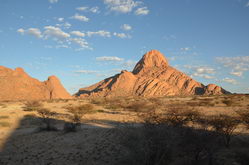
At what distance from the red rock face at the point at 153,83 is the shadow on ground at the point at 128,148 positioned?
80.1 m

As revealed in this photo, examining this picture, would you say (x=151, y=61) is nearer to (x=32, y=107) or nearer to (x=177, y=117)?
(x=32, y=107)

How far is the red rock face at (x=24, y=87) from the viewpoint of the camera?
67.8 meters

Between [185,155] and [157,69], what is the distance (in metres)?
115

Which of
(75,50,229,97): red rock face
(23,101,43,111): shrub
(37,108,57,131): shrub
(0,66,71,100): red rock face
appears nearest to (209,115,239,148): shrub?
(37,108,57,131): shrub

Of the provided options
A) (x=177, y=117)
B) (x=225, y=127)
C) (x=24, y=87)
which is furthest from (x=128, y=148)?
(x=24, y=87)

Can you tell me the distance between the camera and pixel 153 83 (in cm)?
9906

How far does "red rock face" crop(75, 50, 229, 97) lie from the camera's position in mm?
97062

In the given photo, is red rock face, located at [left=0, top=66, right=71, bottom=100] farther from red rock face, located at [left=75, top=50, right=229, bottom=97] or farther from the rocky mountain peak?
the rocky mountain peak

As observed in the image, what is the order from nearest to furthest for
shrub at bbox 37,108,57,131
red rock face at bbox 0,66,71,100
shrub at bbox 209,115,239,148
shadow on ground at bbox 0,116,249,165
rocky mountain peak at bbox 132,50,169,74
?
shadow on ground at bbox 0,116,249,165, shrub at bbox 209,115,239,148, shrub at bbox 37,108,57,131, red rock face at bbox 0,66,71,100, rocky mountain peak at bbox 132,50,169,74

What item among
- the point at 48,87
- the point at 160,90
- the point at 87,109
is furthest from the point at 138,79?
the point at 87,109

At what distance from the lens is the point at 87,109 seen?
26.8 meters

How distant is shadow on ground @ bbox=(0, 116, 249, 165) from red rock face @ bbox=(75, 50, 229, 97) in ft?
263

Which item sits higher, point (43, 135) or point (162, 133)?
point (162, 133)

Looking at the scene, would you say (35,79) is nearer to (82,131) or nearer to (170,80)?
(170,80)
